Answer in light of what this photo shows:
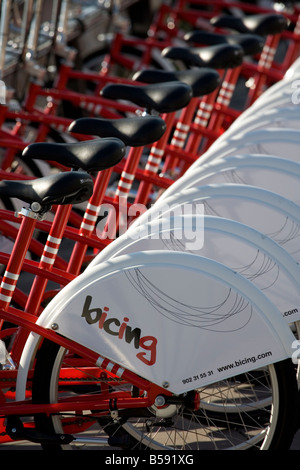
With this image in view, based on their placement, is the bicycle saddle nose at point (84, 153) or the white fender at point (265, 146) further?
the white fender at point (265, 146)

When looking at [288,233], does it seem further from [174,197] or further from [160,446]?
[160,446]

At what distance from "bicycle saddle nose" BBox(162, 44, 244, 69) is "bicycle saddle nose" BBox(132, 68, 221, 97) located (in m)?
0.60

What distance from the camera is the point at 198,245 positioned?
299 centimetres

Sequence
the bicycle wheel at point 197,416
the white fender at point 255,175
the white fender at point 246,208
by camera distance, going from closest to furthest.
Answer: the bicycle wheel at point 197,416
the white fender at point 246,208
the white fender at point 255,175

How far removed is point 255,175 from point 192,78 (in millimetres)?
1209

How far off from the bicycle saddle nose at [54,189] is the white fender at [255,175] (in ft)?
2.04

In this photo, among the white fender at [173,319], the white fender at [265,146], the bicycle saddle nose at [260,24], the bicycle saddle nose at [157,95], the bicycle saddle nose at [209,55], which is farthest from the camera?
the bicycle saddle nose at [260,24]

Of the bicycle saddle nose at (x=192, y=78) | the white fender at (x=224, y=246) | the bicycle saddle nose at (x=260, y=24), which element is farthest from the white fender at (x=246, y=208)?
the bicycle saddle nose at (x=260, y=24)

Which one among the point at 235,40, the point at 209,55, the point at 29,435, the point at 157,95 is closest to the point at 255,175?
the point at 157,95

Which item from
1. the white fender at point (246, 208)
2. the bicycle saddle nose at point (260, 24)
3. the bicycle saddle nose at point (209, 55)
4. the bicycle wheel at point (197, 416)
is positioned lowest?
the bicycle wheel at point (197, 416)

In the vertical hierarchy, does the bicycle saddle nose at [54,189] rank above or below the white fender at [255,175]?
below

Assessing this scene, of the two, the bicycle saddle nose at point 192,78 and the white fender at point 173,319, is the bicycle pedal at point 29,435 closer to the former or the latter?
the white fender at point 173,319

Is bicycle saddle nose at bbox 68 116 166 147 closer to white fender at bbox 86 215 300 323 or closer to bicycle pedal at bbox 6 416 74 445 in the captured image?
white fender at bbox 86 215 300 323

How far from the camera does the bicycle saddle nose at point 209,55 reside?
16.9 ft
